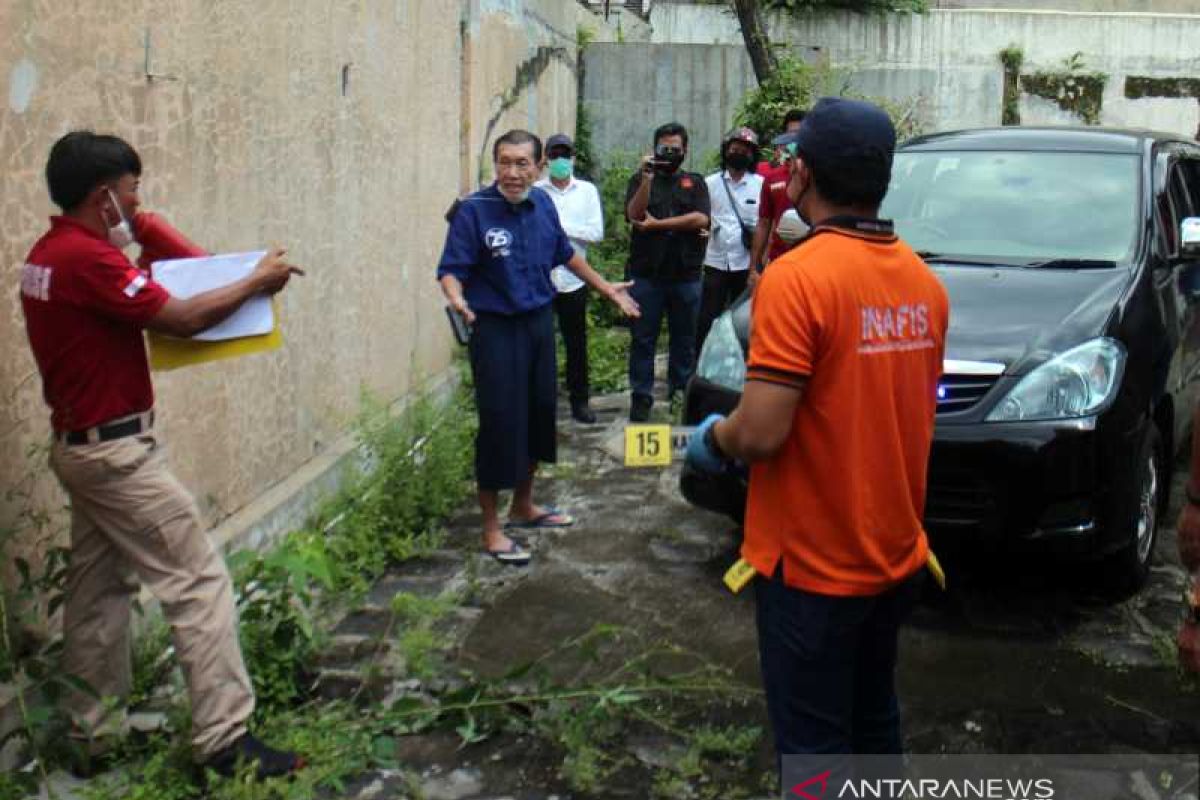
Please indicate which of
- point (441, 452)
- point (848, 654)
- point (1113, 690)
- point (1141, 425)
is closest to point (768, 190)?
point (441, 452)

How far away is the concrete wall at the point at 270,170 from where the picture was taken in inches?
145

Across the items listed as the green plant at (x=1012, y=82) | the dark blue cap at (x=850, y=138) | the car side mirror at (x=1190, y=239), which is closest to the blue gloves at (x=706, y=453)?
the dark blue cap at (x=850, y=138)

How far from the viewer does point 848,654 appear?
2.75 meters

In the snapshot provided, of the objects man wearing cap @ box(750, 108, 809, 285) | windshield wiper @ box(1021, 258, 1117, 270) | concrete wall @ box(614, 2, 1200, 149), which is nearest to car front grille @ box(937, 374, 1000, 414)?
windshield wiper @ box(1021, 258, 1117, 270)

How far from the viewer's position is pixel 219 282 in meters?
3.51

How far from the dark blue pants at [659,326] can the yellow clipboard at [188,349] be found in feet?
Answer: 14.9

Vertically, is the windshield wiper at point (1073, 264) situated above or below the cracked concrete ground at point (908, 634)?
above

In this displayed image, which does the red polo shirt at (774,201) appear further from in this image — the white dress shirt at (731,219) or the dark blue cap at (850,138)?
the dark blue cap at (850,138)

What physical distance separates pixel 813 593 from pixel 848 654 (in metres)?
0.17

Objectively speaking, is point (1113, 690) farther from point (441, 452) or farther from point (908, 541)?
point (441, 452)

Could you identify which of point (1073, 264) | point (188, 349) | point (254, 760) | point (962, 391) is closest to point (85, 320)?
point (188, 349)

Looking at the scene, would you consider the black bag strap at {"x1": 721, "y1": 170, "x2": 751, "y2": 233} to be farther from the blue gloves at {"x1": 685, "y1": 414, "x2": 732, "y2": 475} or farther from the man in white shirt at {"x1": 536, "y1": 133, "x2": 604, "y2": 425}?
the blue gloves at {"x1": 685, "y1": 414, "x2": 732, "y2": 475}

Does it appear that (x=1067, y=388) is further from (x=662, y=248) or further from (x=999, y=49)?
(x=999, y=49)

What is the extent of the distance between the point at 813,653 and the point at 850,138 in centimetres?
107
